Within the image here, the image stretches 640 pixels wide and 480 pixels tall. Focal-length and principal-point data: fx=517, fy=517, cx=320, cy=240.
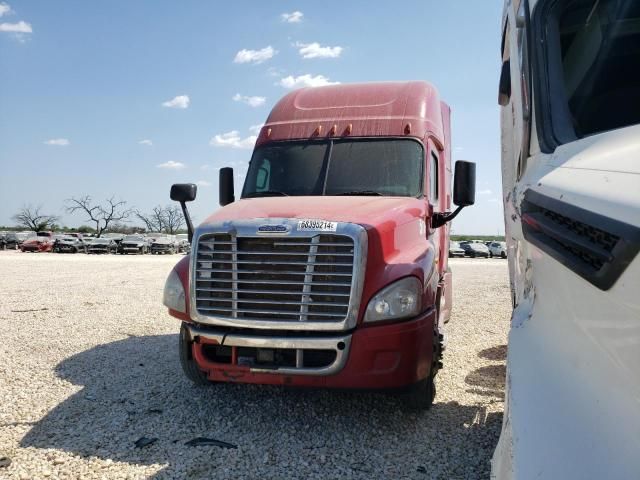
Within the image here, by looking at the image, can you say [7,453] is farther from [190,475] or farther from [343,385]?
[343,385]

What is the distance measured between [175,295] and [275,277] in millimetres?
972

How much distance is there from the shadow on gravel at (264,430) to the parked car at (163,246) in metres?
37.0

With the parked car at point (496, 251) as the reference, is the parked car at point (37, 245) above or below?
above

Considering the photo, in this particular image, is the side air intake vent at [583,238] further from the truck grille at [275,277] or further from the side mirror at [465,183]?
the side mirror at [465,183]

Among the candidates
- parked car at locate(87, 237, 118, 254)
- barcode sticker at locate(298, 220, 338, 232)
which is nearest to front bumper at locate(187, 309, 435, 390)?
barcode sticker at locate(298, 220, 338, 232)

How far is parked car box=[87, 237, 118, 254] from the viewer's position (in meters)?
39.4

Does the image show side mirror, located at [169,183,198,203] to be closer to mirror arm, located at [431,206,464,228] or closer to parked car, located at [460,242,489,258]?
mirror arm, located at [431,206,464,228]

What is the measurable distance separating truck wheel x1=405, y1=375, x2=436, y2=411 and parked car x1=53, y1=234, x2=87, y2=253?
39.4 meters

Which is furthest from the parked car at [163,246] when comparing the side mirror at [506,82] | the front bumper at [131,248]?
the side mirror at [506,82]

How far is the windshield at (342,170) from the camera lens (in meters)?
5.11

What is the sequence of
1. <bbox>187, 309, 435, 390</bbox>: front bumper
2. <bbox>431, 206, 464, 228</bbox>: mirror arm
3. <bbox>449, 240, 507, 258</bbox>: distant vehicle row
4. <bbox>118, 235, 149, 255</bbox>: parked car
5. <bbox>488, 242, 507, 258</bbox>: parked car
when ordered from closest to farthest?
<bbox>187, 309, 435, 390</bbox>: front bumper < <bbox>431, 206, 464, 228</bbox>: mirror arm < <bbox>118, 235, 149, 255</bbox>: parked car < <bbox>449, 240, 507, 258</bbox>: distant vehicle row < <bbox>488, 242, 507, 258</bbox>: parked car

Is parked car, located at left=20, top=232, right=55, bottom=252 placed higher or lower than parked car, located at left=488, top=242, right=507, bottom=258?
higher

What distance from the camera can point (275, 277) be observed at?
13.2ft

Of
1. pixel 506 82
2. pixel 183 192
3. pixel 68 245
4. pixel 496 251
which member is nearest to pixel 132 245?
pixel 68 245
